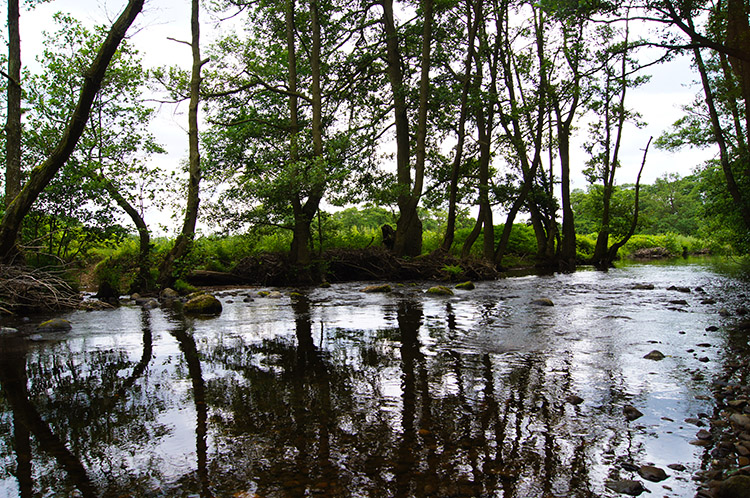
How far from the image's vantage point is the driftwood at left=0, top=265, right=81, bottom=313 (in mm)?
8516

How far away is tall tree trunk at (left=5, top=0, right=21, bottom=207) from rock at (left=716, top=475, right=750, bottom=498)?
1194cm

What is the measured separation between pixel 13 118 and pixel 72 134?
119 inches

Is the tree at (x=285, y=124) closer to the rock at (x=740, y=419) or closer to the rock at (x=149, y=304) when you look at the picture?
the rock at (x=149, y=304)

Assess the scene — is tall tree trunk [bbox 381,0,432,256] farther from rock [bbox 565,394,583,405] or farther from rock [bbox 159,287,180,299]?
rock [bbox 565,394,583,405]

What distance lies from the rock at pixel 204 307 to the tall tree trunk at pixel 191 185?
378cm

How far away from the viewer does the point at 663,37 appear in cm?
957

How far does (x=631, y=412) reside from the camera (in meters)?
3.25

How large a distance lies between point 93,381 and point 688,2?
11.0 metres

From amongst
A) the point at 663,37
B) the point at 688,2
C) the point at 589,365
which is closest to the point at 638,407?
the point at 589,365

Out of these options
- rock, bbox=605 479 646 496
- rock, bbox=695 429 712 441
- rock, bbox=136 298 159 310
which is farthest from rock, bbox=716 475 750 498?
rock, bbox=136 298 159 310

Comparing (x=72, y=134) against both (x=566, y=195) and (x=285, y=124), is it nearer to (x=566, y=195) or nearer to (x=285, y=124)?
(x=285, y=124)

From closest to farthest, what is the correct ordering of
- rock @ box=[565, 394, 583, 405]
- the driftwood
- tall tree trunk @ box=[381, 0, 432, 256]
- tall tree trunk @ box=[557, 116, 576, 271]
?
rock @ box=[565, 394, 583, 405]
the driftwood
tall tree trunk @ box=[381, 0, 432, 256]
tall tree trunk @ box=[557, 116, 576, 271]

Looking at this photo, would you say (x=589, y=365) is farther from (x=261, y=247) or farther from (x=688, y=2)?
(x=261, y=247)

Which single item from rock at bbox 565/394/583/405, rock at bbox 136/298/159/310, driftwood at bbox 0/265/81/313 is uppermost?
driftwood at bbox 0/265/81/313
